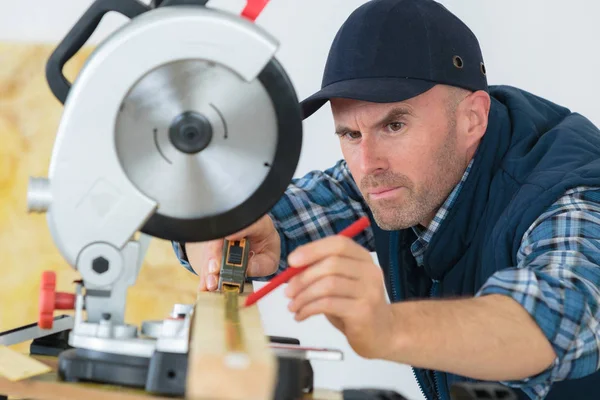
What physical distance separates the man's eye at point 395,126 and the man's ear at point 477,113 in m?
0.19

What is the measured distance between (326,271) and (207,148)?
0.22 metres

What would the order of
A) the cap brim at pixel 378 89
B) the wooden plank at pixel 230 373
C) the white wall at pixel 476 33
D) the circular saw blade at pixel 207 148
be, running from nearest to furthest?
1. the wooden plank at pixel 230 373
2. the circular saw blade at pixel 207 148
3. the cap brim at pixel 378 89
4. the white wall at pixel 476 33

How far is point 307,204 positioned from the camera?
207 centimetres

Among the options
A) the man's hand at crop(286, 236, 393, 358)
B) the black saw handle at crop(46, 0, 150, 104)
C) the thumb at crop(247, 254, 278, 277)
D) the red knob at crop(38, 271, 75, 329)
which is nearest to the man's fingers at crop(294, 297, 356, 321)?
the man's hand at crop(286, 236, 393, 358)

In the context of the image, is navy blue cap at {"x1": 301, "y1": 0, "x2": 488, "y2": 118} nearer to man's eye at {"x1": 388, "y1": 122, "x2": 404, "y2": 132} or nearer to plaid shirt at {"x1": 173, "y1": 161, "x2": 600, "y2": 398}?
man's eye at {"x1": 388, "y1": 122, "x2": 404, "y2": 132}

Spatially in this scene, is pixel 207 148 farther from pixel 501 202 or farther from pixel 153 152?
pixel 501 202

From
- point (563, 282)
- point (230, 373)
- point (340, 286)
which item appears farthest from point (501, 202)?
point (230, 373)

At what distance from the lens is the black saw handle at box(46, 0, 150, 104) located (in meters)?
1.03

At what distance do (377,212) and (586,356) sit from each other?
0.75m

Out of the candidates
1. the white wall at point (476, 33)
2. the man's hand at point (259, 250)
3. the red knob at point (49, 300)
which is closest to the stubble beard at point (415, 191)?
the man's hand at point (259, 250)

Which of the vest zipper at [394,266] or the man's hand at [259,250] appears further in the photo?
the vest zipper at [394,266]

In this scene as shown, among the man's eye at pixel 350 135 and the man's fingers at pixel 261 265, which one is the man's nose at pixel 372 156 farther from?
the man's fingers at pixel 261 265

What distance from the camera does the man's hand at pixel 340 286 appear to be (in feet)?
3.05

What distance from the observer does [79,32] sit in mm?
1041
